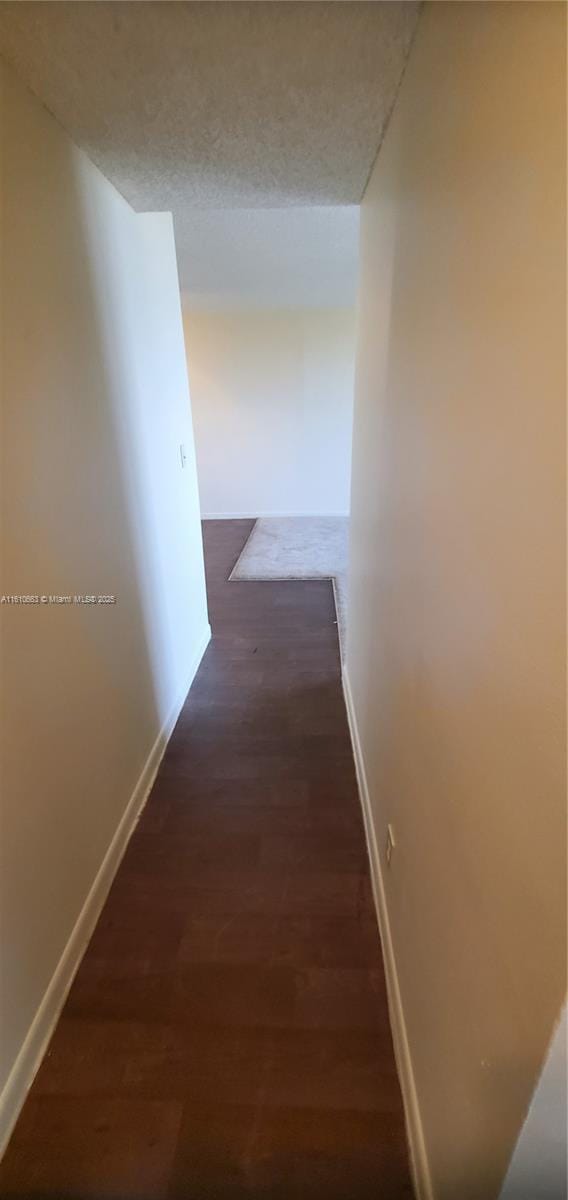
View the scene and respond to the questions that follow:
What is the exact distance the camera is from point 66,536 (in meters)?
1.47

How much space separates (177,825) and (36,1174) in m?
0.97

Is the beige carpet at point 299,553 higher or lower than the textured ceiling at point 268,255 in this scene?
lower

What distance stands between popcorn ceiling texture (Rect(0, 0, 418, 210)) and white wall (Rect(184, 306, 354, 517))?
4402 mm

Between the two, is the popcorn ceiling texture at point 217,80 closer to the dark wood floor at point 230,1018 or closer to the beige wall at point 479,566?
the beige wall at point 479,566

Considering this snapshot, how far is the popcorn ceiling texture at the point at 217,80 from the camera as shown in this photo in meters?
0.97

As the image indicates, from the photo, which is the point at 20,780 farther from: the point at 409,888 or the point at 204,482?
the point at 204,482

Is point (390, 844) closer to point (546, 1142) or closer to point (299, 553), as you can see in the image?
point (546, 1142)

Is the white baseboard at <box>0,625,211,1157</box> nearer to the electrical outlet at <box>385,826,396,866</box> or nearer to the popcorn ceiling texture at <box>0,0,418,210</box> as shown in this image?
the electrical outlet at <box>385,826,396,866</box>

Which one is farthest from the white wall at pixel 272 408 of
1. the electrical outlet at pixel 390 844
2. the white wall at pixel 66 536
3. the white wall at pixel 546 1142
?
the white wall at pixel 546 1142

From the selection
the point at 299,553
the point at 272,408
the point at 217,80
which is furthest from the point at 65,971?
the point at 272,408

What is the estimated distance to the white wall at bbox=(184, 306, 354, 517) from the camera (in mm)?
5867

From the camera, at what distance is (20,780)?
1.24 metres

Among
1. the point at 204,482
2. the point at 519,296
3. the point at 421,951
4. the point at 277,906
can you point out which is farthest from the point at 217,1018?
the point at 204,482

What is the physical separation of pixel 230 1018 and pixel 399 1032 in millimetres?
433
